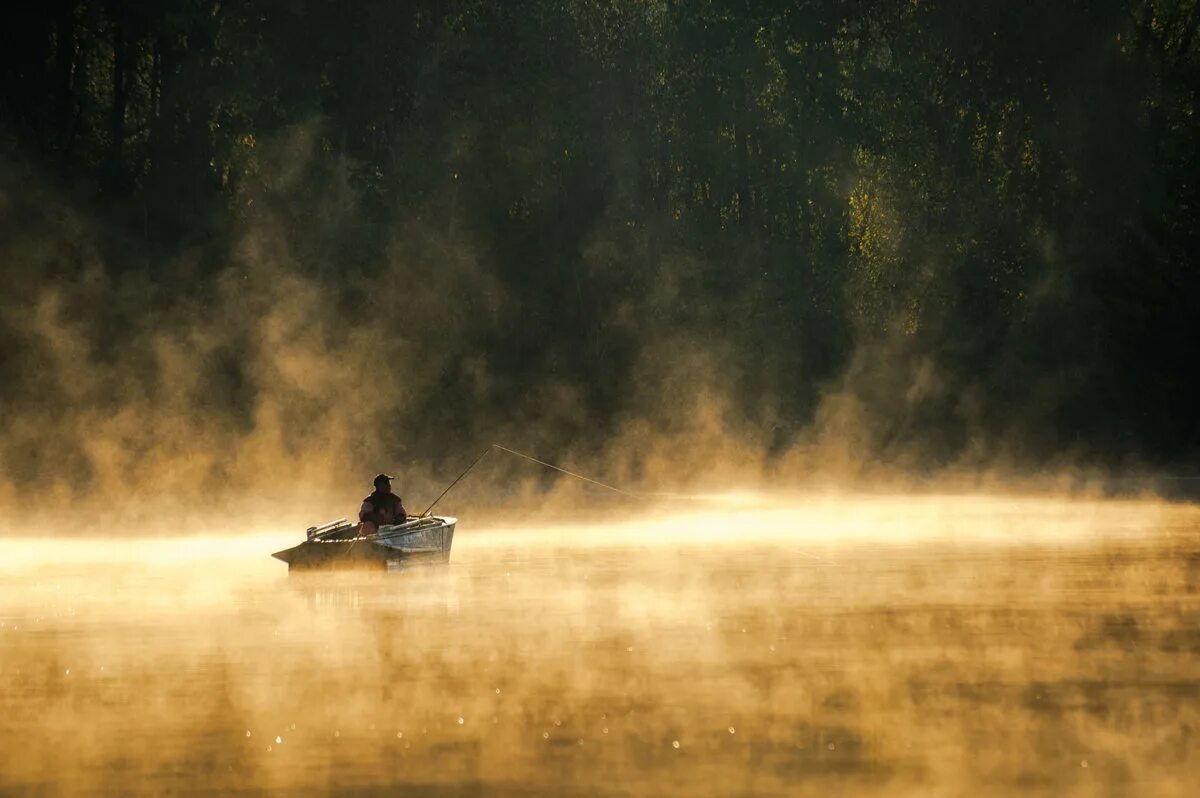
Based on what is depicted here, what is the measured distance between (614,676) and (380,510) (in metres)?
13.4

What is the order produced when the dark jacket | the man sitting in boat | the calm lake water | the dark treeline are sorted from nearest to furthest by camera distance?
the calm lake water → the man sitting in boat → the dark jacket → the dark treeline

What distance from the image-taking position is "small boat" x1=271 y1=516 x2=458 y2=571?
98.6 feet

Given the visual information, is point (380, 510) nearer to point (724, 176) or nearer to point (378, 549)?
point (378, 549)

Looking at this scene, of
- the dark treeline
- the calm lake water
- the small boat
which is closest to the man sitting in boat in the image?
the small boat

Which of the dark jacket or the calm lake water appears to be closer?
the calm lake water

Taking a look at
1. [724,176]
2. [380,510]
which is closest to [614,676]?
[380,510]

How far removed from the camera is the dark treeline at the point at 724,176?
5719 cm

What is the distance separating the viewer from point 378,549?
30.2 m

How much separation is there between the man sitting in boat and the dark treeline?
26.3m

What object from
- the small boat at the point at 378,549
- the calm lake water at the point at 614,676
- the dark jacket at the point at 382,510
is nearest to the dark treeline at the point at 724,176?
the calm lake water at the point at 614,676

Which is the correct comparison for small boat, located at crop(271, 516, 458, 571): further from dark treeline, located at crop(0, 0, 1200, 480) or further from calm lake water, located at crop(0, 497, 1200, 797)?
dark treeline, located at crop(0, 0, 1200, 480)

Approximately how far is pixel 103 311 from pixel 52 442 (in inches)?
152

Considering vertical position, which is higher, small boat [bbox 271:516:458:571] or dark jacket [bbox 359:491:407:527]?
dark jacket [bbox 359:491:407:527]

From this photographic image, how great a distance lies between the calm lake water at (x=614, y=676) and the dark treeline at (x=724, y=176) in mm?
25527
